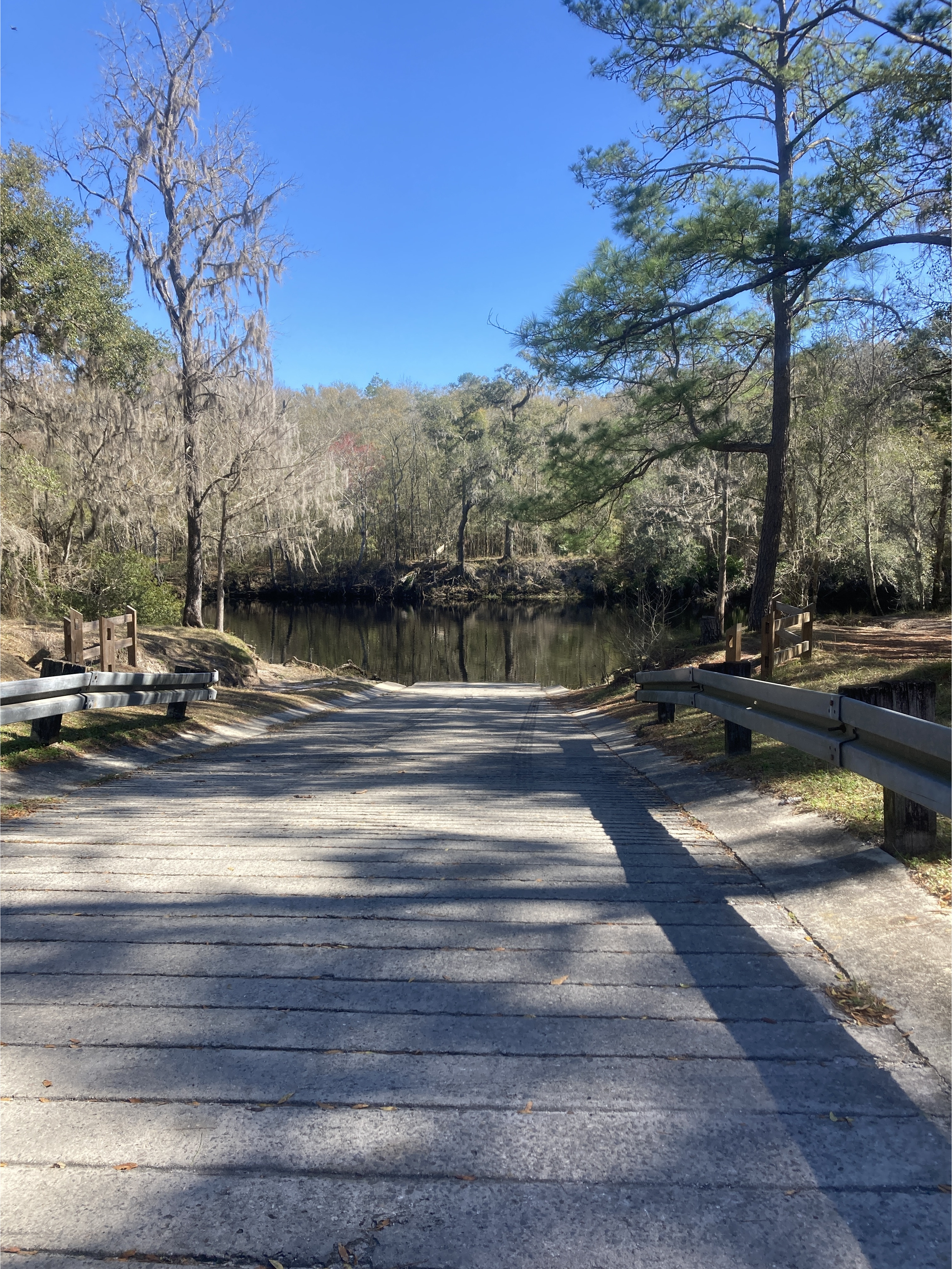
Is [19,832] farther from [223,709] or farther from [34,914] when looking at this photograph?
[223,709]

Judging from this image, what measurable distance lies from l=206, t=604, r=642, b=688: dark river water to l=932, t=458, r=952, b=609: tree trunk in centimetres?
950

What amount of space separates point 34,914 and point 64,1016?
82 cm

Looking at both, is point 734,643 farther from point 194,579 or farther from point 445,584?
point 445,584

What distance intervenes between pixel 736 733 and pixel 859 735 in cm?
294

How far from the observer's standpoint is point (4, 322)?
15.9m

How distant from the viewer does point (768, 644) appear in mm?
10094

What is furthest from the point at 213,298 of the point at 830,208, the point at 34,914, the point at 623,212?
the point at 34,914

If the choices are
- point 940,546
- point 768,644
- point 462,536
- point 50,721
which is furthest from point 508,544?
point 50,721

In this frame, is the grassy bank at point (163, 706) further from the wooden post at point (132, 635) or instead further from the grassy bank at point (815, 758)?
the grassy bank at point (815, 758)

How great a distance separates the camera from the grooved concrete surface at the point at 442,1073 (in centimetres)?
154

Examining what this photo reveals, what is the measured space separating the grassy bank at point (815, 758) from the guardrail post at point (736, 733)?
0.09 m

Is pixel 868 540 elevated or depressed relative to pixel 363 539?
depressed

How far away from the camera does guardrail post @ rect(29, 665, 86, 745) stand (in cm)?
688

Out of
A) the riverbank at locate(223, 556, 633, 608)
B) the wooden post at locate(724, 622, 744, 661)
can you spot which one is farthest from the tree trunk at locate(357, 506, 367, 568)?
the wooden post at locate(724, 622, 744, 661)
